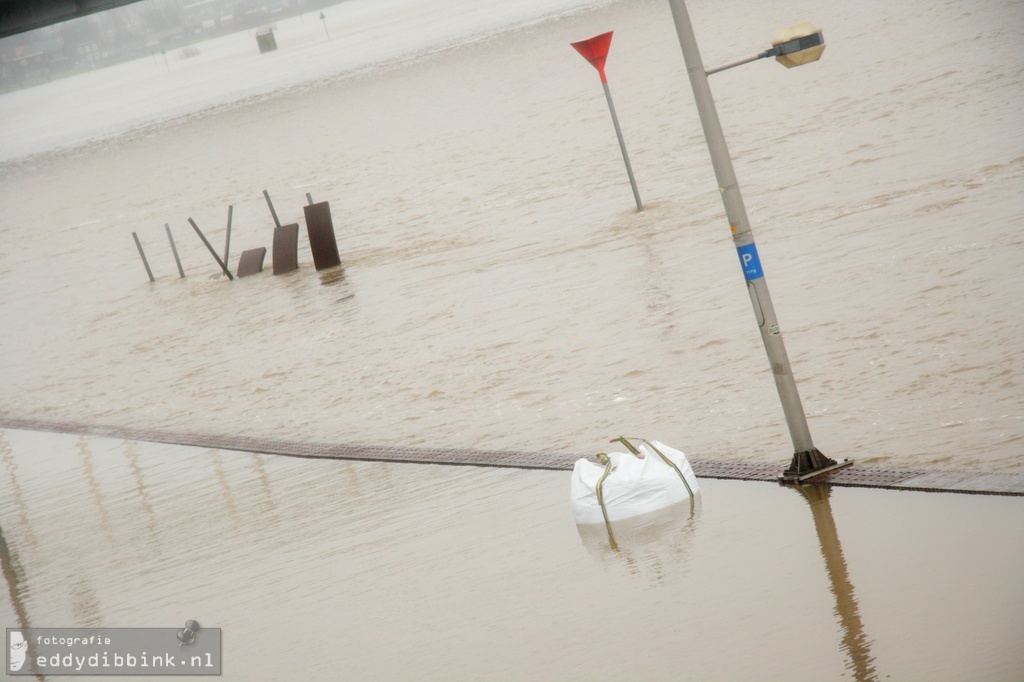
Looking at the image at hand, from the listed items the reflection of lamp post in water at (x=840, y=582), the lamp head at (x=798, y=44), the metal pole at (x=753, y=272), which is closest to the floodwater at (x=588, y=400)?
the reflection of lamp post in water at (x=840, y=582)

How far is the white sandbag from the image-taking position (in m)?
8.02

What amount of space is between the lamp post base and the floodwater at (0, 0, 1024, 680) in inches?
9.3

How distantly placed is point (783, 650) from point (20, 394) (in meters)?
18.6

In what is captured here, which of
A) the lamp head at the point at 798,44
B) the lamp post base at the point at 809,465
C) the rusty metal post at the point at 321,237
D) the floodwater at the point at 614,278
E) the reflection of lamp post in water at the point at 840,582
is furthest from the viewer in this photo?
the rusty metal post at the point at 321,237

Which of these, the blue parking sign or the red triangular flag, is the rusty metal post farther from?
the blue parking sign

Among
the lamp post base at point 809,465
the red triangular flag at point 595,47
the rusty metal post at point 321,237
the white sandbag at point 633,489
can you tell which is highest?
the red triangular flag at point 595,47

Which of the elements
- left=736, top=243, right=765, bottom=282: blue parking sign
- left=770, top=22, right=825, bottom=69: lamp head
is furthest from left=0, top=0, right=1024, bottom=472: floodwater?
left=770, top=22, right=825, bottom=69: lamp head

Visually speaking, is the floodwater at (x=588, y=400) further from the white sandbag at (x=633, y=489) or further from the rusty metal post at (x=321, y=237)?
the rusty metal post at (x=321, y=237)

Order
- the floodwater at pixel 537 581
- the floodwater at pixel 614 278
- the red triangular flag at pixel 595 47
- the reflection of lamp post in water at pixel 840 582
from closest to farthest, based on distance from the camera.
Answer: the reflection of lamp post in water at pixel 840 582
the floodwater at pixel 537 581
the floodwater at pixel 614 278
the red triangular flag at pixel 595 47

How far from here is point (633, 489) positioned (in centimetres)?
805

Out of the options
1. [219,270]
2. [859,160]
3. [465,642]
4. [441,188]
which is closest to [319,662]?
[465,642]

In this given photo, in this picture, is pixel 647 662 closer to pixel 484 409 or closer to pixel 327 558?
pixel 327 558

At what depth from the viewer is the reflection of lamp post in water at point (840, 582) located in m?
5.50

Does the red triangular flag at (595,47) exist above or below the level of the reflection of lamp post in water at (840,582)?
above
